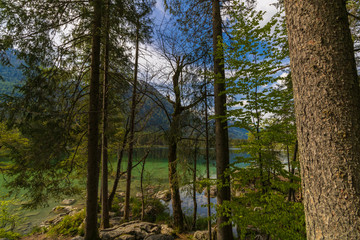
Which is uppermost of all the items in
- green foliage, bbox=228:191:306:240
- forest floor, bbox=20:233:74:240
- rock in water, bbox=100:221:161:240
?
green foliage, bbox=228:191:306:240

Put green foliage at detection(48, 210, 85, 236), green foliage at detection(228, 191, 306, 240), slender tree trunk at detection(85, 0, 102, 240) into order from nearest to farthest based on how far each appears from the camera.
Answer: green foliage at detection(228, 191, 306, 240)
slender tree trunk at detection(85, 0, 102, 240)
green foliage at detection(48, 210, 85, 236)

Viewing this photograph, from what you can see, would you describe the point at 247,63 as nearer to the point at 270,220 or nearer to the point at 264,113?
the point at 264,113

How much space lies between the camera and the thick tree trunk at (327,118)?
92 centimetres

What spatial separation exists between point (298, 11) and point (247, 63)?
1938 millimetres

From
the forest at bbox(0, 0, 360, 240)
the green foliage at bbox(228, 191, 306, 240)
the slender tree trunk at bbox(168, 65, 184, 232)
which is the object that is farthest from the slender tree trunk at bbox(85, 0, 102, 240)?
the green foliage at bbox(228, 191, 306, 240)

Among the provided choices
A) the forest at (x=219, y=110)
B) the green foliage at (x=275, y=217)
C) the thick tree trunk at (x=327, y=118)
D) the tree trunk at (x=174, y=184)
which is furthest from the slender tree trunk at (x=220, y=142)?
the thick tree trunk at (x=327, y=118)

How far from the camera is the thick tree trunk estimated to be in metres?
0.92

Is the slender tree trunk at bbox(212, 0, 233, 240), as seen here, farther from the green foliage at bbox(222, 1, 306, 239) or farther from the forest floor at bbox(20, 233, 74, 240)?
the forest floor at bbox(20, 233, 74, 240)

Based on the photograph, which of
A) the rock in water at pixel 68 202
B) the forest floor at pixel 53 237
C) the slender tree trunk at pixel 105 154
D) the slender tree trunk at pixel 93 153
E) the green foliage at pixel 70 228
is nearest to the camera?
the slender tree trunk at pixel 93 153

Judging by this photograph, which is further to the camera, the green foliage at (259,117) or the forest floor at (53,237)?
the forest floor at (53,237)

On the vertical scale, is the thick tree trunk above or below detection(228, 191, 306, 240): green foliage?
above

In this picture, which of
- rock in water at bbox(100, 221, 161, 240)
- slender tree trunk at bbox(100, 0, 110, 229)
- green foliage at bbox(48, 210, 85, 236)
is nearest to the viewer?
rock in water at bbox(100, 221, 161, 240)

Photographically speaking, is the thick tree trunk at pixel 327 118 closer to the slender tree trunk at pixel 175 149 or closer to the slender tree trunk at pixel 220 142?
the slender tree trunk at pixel 220 142

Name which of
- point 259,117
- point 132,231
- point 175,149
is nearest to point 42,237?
point 132,231
